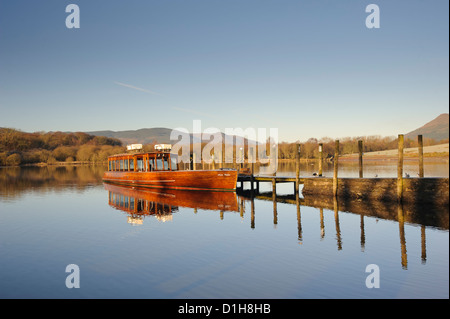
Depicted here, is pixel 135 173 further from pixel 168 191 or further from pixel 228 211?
pixel 228 211

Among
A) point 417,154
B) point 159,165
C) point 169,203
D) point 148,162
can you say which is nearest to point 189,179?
point 159,165

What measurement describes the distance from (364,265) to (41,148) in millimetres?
138911

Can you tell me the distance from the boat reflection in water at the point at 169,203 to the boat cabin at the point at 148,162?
10.7 feet

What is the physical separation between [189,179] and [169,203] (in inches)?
212

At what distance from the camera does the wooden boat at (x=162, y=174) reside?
27375mm

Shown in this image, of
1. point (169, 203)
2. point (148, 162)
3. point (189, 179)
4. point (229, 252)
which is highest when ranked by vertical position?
point (148, 162)

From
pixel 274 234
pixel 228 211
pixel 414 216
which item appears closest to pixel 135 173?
pixel 228 211

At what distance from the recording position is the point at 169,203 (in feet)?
76.4

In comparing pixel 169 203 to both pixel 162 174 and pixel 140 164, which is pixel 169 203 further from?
pixel 140 164

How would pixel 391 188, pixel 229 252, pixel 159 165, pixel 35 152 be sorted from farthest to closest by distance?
1. pixel 35 152
2. pixel 159 165
3. pixel 391 188
4. pixel 229 252

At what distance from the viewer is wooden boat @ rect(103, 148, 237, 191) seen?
89.8ft

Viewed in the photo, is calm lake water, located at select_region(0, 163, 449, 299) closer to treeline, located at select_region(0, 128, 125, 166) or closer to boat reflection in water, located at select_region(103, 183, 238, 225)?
boat reflection in water, located at select_region(103, 183, 238, 225)

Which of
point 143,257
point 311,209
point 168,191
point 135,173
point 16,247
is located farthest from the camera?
point 135,173
